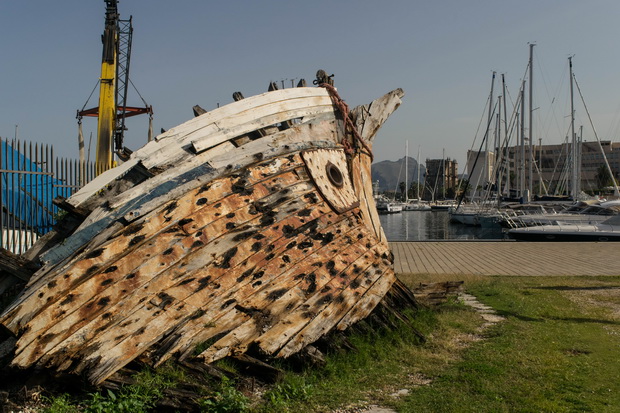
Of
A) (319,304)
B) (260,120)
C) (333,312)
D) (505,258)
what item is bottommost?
(505,258)

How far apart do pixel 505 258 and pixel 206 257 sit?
1426 cm

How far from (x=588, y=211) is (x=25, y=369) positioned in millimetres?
35116

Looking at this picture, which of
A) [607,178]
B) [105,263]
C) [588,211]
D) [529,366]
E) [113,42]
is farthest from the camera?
[607,178]

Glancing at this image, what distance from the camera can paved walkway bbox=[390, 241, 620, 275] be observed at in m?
14.1

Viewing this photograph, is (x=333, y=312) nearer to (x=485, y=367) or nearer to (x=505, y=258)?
(x=485, y=367)

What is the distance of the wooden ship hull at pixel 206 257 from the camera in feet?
13.7

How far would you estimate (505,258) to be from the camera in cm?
1712

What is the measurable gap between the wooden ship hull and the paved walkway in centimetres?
803

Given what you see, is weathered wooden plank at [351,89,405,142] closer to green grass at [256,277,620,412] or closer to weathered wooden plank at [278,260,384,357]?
weathered wooden plank at [278,260,384,357]

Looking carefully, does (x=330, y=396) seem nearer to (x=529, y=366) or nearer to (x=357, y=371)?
(x=357, y=371)

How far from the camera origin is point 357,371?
16.9 feet

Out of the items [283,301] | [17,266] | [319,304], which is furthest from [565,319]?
[17,266]

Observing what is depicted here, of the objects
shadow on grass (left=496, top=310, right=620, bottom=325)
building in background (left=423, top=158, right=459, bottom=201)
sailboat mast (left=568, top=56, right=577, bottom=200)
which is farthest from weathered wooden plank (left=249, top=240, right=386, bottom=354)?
building in background (left=423, top=158, right=459, bottom=201)

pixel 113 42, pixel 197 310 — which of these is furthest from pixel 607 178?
pixel 197 310
